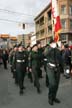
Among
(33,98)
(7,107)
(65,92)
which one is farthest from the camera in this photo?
(65,92)

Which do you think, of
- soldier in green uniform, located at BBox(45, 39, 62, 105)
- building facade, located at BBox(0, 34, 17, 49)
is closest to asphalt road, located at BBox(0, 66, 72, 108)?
soldier in green uniform, located at BBox(45, 39, 62, 105)

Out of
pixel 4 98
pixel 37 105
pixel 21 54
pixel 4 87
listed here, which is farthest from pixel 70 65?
pixel 37 105

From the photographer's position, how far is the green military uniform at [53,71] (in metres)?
10.3

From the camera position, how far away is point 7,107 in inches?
392

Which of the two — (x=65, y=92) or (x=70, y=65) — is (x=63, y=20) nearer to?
(x=70, y=65)

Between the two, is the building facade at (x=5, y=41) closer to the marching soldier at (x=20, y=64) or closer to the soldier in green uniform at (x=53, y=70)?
the marching soldier at (x=20, y=64)

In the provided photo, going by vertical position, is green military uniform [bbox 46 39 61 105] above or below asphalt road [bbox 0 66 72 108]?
above

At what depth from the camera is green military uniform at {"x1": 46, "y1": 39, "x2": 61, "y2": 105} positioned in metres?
10.3

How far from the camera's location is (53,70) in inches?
410

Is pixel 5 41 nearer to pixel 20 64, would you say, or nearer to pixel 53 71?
pixel 20 64

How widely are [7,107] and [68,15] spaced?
2591 inches

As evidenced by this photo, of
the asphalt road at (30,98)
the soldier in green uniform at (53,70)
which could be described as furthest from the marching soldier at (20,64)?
the soldier in green uniform at (53,70)

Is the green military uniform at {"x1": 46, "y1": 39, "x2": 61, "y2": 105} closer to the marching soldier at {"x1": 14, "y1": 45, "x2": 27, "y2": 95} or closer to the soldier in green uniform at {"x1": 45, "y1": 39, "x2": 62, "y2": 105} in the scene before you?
the soldier in green uniform at {"x1": 45, "y1": 39, "x2": 62, "y2": 105}

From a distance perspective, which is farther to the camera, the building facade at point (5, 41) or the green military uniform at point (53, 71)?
the building facade at point (5, 41)
